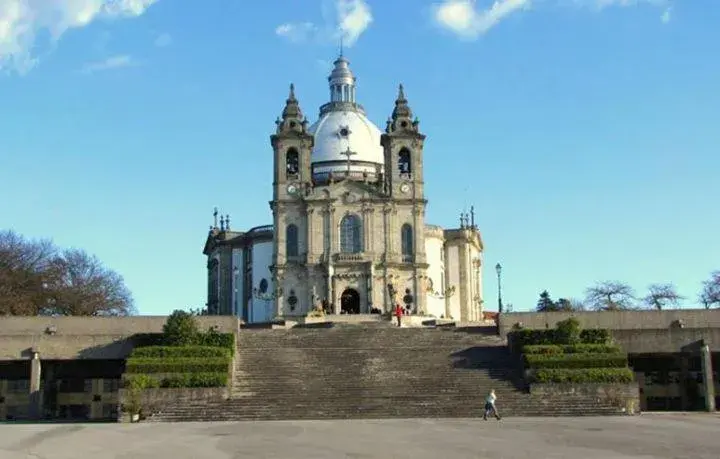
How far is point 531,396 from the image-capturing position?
3644 cm

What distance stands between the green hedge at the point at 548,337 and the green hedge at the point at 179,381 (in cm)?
1370

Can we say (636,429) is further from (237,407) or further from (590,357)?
(237,407)

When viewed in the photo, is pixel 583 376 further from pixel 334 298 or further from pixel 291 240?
pixel 291 240

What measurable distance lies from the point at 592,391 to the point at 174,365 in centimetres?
1704

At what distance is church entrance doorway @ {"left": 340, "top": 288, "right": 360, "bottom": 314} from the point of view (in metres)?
71.4

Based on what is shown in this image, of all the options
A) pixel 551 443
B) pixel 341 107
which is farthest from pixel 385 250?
pixel 551 443

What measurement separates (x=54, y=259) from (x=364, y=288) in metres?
23.8

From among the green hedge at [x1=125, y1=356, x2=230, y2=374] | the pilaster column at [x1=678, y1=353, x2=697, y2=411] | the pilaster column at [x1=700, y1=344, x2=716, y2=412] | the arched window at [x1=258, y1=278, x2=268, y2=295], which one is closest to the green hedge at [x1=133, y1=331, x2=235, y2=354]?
the green hedge at [x1=125, y1=356, x2=230, y2=374]

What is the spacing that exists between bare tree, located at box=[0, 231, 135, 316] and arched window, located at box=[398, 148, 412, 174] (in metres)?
26.2

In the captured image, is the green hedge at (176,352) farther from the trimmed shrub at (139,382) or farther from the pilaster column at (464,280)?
the pilaster column at (464,280)

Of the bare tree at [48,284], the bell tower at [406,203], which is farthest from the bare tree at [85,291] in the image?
the bell tower at [406,203]

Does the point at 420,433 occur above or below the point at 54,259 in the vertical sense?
below

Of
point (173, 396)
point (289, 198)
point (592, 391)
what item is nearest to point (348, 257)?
point (289, 198)

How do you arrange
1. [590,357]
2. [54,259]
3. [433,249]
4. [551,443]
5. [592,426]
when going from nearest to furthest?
[551,443]
[592,426]
[590,357]
[54,259]
[433,249]
